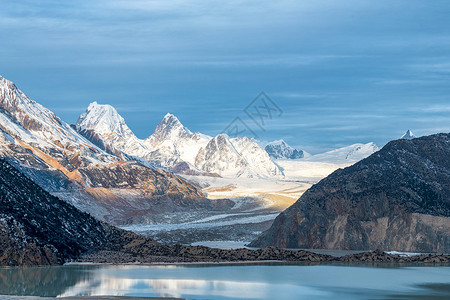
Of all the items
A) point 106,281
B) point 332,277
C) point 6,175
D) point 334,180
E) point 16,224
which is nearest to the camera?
point 106,281

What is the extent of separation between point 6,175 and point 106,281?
117 feet

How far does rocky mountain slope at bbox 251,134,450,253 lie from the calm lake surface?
32895 millimetres

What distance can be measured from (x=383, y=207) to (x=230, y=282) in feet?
220

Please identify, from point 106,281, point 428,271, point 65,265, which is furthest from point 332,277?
point 65,265

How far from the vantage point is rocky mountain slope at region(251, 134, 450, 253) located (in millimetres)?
125812

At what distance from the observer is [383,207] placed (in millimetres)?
134750

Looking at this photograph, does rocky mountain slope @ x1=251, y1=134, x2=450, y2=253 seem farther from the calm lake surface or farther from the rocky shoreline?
the calm lake surface

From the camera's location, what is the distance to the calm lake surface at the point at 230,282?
2530 inches

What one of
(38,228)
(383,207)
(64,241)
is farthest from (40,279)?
(383,207)

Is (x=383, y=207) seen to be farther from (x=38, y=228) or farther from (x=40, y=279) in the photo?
(x=40, y=279)

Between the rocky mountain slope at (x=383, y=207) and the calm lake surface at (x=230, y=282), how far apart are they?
Result: 32.9 metres

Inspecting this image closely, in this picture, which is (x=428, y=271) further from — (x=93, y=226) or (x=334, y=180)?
(x=334, y=180)

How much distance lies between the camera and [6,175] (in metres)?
102

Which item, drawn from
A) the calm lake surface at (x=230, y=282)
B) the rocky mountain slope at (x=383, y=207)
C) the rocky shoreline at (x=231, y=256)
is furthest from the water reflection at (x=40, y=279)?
the rocky mountain slope at (x=383, y=207)
